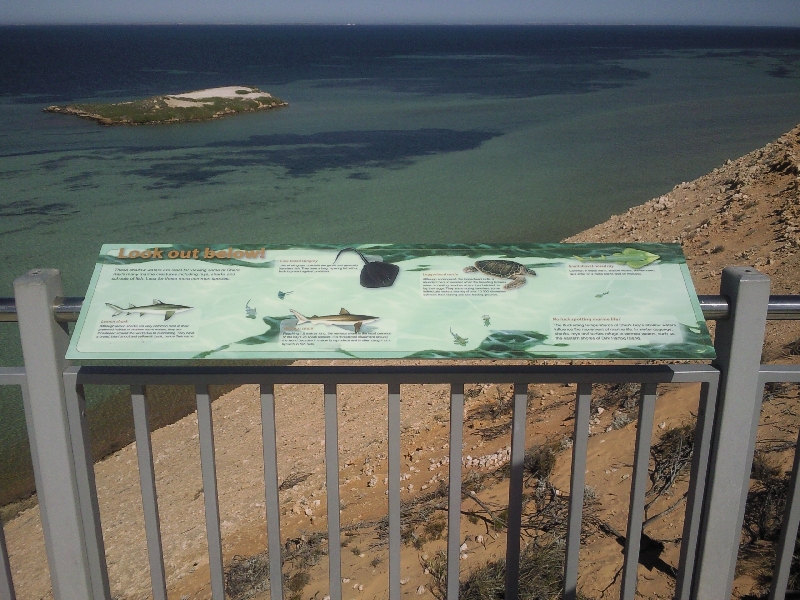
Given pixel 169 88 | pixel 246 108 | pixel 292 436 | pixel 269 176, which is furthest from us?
pixel 169 88

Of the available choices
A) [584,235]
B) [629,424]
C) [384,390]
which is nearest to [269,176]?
[584,235]

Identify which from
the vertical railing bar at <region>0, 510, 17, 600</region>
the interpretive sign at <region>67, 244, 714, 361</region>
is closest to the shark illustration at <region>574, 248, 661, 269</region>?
the interpretive sign at <region>67, 244, 714, 361</region>

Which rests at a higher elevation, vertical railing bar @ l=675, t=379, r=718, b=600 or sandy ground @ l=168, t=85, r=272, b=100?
sandy ground @ l=168, t=85, r=272, b=100

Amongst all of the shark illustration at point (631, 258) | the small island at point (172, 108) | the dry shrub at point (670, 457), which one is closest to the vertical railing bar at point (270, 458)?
the shark illustration at point (631, 258)

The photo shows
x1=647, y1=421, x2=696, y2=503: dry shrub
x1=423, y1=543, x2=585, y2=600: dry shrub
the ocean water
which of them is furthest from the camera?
the ocean water

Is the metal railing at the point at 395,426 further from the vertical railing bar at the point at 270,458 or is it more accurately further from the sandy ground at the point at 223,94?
the sandy ground at the point at 223,94

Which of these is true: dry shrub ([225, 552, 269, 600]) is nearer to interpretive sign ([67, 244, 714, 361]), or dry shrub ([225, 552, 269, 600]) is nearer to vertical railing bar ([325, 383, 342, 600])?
vertical railing bar ([325, 383, 342, 600])

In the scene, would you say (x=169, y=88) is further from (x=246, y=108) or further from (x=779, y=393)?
(x=779, y=393)

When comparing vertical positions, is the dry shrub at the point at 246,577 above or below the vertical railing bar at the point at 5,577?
below
